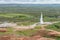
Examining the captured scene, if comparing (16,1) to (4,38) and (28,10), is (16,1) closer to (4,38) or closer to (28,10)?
(28,10)

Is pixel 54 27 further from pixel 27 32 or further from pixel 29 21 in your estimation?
pixel 29 21

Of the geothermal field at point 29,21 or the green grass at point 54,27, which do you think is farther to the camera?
the green grass at point 54,27

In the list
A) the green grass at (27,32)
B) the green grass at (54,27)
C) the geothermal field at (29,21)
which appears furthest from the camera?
the green grass at (54,27)

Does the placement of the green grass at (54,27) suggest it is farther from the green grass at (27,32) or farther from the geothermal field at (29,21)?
the green grass at (27,32)

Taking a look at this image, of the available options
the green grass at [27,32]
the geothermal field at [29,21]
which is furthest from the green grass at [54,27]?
the green grass at [27,32]

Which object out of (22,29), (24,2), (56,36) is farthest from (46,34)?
(24,2)

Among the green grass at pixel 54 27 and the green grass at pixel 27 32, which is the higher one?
the green grass at pixel 54 27

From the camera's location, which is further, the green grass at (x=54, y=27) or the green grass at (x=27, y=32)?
the green grass at (x=54, y=27)

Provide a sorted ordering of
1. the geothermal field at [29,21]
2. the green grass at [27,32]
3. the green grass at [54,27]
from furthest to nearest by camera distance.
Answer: the green grass at [54,27] < the green grass at [27,32] < the geothermal field at [29,21]

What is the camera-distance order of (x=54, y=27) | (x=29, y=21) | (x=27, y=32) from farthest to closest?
(x=29, y=21) → (x=54, y=27) → (x=27, y=32)

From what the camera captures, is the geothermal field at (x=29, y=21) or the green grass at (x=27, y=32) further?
the green grass at (x=27, y=32)

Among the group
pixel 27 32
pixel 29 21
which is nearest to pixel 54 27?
pixel 27 32
